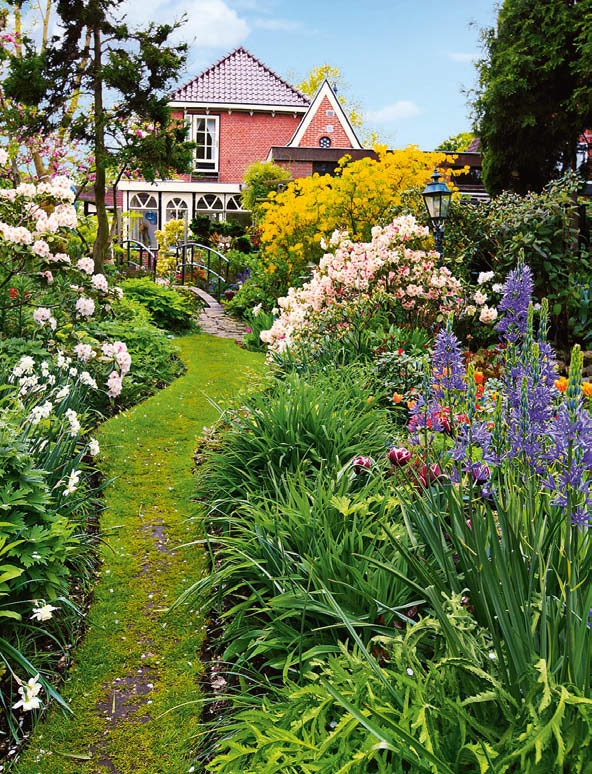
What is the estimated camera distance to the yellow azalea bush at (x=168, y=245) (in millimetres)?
18250

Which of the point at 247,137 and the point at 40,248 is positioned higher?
the point at 247,137

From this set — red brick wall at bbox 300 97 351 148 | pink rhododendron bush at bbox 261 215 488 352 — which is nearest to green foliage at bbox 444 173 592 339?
pink rhododendron bush at bbox 261 215 488 352

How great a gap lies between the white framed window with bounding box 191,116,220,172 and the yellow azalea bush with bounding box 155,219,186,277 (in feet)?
21.4

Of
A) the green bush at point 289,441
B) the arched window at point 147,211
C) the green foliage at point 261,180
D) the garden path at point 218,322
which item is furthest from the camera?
the arched window at point 147,211

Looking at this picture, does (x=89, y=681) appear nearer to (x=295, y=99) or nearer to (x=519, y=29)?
(x=519, y=29)

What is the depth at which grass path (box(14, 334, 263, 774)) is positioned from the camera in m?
2.48

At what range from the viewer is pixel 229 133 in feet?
96.9

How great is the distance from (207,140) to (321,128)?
5.07 m

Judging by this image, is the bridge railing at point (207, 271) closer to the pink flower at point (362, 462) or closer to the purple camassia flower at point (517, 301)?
the pink flower at point (362, 462)

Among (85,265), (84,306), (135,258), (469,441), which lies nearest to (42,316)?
(84,306)

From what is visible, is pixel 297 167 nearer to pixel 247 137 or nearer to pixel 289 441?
pixel 247 137

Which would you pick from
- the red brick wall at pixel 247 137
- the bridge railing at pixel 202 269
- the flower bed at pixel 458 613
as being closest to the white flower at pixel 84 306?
the flower bed at pixel 458 613

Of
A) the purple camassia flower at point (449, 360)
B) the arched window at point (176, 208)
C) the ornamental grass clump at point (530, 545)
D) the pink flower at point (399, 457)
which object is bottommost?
the pink flower at point (399, 457)

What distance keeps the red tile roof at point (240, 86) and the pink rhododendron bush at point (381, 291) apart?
79.8 feet
